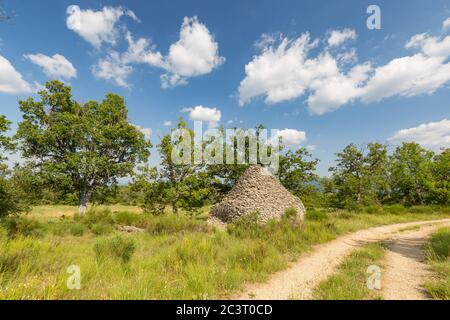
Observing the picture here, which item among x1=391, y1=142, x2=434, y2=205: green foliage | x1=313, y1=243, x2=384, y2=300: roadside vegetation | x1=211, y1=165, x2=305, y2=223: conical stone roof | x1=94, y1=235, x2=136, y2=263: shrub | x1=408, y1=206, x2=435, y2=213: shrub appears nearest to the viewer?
x1=313, y1=243, x2=384, y2=300: roadside vegetation

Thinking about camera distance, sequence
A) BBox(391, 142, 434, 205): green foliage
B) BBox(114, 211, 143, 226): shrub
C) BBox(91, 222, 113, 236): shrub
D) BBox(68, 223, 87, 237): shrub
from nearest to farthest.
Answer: BBox(68, 223, 87, 237): shrub < BBox(91, 222, 113, 236): shrub < BBox(114, 211, 143, 226): shrub < BBox(391, 142, 434, 205): green foliage

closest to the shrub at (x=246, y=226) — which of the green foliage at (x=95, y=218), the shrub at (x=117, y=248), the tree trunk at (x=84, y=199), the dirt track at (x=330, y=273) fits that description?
the dirt track at (x=330, y=273)

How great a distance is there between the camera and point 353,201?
25422 millimetres

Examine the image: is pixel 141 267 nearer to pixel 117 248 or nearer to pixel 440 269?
pixel 117 248

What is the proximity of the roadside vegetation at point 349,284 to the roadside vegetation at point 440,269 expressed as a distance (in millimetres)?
1205

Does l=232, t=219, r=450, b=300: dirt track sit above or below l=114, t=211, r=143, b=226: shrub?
above

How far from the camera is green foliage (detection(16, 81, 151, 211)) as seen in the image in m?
18.3

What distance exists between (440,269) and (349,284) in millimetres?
3242

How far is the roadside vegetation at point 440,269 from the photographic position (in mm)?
4535

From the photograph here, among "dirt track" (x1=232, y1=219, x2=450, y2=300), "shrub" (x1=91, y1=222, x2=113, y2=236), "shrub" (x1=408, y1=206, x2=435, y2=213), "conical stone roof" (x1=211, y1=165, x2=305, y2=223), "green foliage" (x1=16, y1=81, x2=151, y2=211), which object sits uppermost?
"green foliage" (x1=16, y1=81, x2=151, y2=211)

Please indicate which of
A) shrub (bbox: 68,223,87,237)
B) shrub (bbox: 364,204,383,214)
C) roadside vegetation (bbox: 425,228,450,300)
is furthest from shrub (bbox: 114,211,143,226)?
shrub (bbox: 364,204,383,214)

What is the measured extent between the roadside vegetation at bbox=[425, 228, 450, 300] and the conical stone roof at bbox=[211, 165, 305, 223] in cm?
749

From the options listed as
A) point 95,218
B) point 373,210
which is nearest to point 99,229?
point 95,218

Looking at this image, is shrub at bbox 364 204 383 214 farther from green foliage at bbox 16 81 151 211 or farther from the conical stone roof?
green foliage at bbox 16 81 151 211
